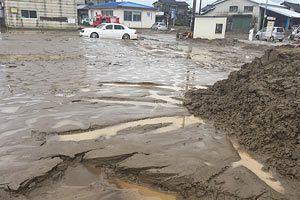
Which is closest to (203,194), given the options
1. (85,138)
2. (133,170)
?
(133,170)

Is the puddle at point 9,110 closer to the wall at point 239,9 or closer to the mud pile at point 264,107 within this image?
the mud pile at point 264,107

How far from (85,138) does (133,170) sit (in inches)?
50.1

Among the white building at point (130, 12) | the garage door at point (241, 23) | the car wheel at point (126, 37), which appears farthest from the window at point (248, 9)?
the car wheel at point (126, 37)

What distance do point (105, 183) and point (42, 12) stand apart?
34.1m

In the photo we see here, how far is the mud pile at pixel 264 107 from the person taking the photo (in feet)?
15.3

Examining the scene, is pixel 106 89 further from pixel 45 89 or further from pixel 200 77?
pixel 200 77

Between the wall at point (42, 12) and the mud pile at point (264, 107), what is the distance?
30.3m

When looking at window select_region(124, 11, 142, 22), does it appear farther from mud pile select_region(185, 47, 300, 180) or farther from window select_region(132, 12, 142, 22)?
mud pile select_region(185, 47, 300, 180)

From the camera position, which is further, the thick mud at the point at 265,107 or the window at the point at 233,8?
the window at the point at 233,8

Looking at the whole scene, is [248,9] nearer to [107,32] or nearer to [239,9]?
[239,9]

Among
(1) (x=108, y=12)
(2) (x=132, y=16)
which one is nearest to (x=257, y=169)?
(2) (x=132, y=16)

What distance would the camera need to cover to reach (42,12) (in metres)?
34.5

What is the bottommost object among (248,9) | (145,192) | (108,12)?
(145,192)

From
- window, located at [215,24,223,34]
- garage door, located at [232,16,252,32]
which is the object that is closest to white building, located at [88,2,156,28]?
garage door, located at [232,16,252,32]
